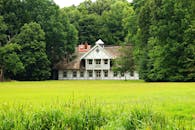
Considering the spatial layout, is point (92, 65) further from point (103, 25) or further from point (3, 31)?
point (3, 31)

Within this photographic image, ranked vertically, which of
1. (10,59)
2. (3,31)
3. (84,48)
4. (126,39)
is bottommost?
(10,59)

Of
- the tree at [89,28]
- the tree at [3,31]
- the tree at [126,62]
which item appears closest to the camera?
the tree at [3,31]

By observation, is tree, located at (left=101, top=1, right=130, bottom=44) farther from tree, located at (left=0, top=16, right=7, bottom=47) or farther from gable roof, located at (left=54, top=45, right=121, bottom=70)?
tree, located at (left=0, top=16, right=7, bottom=47)

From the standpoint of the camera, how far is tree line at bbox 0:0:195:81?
59406 millimetres

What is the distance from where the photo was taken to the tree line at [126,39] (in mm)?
59406

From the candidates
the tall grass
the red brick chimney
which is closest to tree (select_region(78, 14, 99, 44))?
the red brick chimney

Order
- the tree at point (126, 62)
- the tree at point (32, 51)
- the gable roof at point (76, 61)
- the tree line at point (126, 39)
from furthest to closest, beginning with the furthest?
the gable roof at point (76, 61) < the tree at point (32, 51) < the tree at point (126, 62) < the tree line at point (126, 39)

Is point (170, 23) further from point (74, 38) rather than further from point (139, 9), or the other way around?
point (74, 38)

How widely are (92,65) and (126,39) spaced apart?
12.9 meters

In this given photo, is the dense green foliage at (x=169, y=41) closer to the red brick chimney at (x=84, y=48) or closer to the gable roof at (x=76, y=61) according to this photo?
the gable roof at (x=76, y=61)

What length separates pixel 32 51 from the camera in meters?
70.5

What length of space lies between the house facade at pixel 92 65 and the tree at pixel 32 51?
12.4m

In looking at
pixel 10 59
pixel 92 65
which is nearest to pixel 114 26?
pixel 92 65

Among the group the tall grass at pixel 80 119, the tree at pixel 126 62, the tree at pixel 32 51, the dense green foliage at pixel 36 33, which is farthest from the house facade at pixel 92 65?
the tall grass at pixel 80 119
